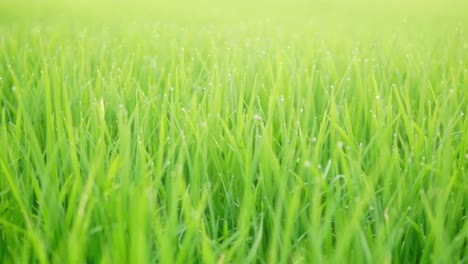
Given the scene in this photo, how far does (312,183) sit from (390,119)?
0.35 m

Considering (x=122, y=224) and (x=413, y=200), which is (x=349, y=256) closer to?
(x=413, y=200)

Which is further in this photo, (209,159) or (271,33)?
(271,33)

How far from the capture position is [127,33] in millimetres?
3496

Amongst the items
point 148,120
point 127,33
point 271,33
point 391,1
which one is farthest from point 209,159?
point 391,1

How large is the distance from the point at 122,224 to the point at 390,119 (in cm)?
80

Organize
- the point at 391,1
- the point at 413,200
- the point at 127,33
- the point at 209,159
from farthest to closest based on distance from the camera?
the point at 391,1 → the point at 127,33 → the point at 209,159 → the point at 413,200

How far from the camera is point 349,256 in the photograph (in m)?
0.90

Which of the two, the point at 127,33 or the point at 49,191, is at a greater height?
the point at 49,191

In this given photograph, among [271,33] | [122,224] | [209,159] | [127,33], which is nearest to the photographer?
[122,224]

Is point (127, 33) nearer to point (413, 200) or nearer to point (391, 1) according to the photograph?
point (413, 200)

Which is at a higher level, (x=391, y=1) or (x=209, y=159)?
(x=209, y=159)

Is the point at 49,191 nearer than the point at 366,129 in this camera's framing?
Yes

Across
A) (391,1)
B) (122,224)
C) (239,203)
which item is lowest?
(391,1)

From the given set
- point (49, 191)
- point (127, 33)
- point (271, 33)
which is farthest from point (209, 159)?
point (271, 33)
